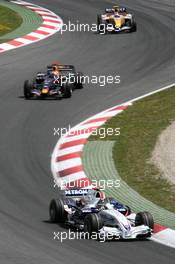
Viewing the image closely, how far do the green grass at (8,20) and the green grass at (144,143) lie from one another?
39.8 ft

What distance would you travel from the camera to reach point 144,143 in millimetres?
28719

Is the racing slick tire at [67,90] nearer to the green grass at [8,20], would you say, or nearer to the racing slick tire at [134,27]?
the green grass at [8,20]

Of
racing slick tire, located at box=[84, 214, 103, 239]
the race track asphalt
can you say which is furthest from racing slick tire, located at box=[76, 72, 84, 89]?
racing slick tire, located at box=[84, 214, 103, 239]

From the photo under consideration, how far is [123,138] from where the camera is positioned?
96.9 feet

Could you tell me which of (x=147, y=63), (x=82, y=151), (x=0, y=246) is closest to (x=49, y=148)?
(x=82, y=151)

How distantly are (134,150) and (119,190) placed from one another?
3.82 metres

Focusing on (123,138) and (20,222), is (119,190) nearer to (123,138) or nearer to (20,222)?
(20,222)

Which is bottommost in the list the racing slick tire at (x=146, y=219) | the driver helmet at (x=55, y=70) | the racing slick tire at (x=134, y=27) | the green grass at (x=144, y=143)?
the green grass at (x=144, y=143)

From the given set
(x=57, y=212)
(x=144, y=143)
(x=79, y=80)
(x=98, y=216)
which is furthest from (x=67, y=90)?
(x=98, y=216)

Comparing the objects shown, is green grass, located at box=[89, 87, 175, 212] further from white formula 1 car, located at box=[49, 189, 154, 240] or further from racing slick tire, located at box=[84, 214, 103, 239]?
racing slick tire, located at box=[84, 214, 103, 239]

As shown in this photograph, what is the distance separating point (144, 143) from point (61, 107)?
5.77 metres

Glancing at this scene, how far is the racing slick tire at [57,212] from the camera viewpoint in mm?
22031

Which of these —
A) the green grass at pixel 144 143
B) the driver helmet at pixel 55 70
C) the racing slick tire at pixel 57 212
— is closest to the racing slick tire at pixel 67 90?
the driver helmet at pixel 55 70

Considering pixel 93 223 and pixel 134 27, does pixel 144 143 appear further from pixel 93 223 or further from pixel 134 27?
pixel 134 27
